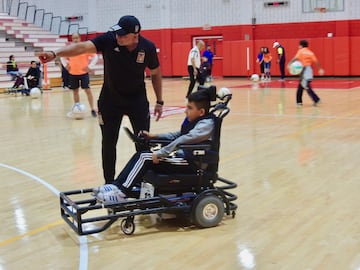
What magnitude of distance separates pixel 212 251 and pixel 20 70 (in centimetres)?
2396

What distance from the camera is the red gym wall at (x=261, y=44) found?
26.9 meters

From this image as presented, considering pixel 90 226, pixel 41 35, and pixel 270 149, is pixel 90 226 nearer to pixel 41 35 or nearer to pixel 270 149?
pixel 270 149

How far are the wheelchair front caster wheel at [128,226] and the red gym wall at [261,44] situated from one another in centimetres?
2390

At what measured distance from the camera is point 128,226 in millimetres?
4809

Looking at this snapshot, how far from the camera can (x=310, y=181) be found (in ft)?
21.2

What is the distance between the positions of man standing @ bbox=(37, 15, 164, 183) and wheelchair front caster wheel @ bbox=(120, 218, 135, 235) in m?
0.99

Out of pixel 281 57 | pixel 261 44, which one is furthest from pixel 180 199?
pixel 261 44

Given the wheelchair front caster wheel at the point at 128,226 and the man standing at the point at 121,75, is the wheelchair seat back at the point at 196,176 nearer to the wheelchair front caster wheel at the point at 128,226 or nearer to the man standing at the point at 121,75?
the wheelchair front caster wheel at the point at 128,226

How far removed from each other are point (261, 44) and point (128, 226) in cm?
2537

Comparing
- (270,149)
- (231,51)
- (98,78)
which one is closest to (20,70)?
(98,78)

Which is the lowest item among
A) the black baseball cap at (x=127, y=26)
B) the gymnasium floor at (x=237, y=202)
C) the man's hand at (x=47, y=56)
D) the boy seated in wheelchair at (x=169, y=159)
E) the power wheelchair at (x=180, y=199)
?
the gymnasium floor at (x=237, y=202)

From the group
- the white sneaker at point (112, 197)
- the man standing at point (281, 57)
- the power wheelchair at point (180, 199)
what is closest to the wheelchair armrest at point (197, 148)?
the power wheelchair at point (180, 199)

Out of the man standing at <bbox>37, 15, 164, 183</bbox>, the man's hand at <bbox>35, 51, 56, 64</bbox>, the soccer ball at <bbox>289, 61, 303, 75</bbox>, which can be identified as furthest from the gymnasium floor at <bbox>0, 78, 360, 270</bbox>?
the soccer ball at <bbox>289, 61, 303, 75</bbox>

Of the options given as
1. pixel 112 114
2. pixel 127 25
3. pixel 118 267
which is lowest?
pixel 118 267
